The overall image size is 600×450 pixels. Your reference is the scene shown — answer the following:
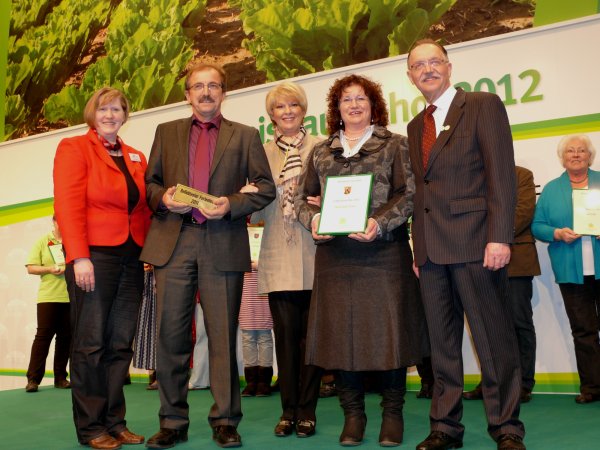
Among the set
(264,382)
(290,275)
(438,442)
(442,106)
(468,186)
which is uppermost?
(442,106)

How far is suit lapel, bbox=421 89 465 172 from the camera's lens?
284 cm

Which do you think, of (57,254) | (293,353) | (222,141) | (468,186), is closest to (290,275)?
(293,353)

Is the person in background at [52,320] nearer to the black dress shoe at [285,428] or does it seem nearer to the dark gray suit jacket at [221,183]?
the dark gray suit jacket at [221,183]

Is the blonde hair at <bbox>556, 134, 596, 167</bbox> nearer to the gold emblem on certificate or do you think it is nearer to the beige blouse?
the beige blouse

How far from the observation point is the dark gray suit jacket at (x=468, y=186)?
2.72m

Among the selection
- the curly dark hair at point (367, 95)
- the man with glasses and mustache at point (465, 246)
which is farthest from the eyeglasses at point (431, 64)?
the curly dark hair at point (367, 95)

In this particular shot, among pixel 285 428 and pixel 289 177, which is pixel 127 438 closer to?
pixel 285 428

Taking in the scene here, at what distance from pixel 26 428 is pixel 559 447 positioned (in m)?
2.98

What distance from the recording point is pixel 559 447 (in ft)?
9.41

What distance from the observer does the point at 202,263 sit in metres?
3.15

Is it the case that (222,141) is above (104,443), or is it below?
above

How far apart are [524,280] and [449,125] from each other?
1.94 meters

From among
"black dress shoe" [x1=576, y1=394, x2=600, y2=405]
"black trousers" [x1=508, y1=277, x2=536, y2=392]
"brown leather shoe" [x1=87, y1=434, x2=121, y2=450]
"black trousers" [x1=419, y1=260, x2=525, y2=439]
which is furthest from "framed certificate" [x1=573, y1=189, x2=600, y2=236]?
"brown leather shoe" [x1=87, y1=434, x2=121, y2=450]

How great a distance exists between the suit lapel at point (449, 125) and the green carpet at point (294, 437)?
126cm
